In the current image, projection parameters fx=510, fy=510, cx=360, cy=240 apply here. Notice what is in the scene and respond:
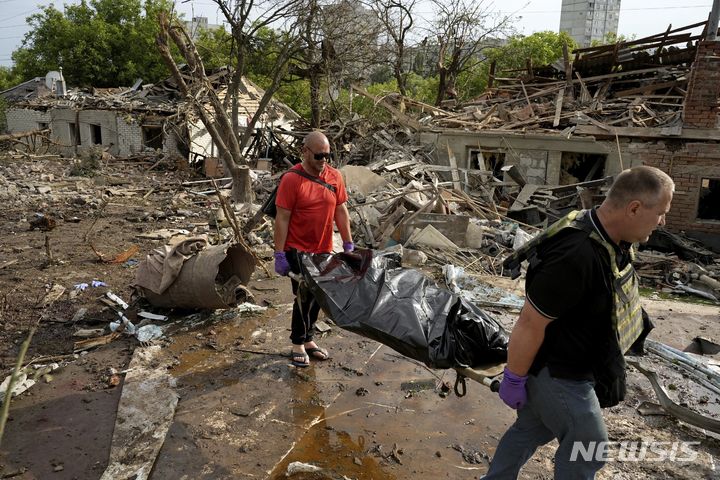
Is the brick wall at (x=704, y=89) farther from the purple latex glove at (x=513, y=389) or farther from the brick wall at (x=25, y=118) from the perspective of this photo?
the brick wall at (x=25, y=118)

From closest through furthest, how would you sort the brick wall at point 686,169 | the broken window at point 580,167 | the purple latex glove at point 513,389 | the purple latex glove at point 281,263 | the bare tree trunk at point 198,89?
the purple latex glove at point 513,389 < the purple latex glove at point 281,263 < the bare tree trunk at point 198,89 < the brick wall at point 686,169 < the broken window at point 580,167

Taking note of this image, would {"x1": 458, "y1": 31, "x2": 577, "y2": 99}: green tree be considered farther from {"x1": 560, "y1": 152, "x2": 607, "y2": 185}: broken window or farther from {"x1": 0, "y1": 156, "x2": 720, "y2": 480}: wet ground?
{"x1": 0, "y1": 156, "x2": 720, "y2": 480}: wet ground

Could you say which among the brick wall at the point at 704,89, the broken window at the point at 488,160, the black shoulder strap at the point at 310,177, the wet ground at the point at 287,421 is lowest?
the wet ground at the point at 287,421

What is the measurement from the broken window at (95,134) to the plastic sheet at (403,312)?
26713 millimetres

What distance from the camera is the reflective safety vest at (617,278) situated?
2174mm

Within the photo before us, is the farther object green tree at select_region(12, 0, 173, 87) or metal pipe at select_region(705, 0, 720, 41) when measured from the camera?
green tree at select_region(12, 0, 173, 87)

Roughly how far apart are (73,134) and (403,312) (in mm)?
29255

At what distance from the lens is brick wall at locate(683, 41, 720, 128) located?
11234 mm

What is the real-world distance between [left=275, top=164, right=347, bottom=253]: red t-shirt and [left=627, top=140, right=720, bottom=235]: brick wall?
10.1 metres

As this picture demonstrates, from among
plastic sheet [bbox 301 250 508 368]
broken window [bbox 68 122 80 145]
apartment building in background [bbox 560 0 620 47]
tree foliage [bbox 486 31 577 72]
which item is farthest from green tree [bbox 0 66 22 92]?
apartment building in background [bbox 560 0 620 47]

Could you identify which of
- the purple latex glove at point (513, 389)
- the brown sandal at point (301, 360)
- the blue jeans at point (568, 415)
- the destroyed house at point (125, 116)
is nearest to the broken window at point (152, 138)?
the destroyed house at point (125, 116)

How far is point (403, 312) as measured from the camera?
3504mm

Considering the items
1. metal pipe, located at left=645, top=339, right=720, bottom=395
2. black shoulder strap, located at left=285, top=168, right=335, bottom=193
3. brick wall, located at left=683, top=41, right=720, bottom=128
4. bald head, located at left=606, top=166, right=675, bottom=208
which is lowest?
metal pipe, located at left=645, top=339, right=720, bottom=395

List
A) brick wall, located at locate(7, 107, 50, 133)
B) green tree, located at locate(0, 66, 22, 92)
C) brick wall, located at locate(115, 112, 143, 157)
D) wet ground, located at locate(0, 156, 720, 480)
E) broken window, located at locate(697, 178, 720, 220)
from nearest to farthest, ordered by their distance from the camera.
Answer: wet ground, located at locate(0, 156, 720, 480) → broken window, located at locate(697, 178, 720, 220) → brick wall, located at locate(115, 112, 143, 157) → brick wall, located at locate(7, 107, 50, 133) → green tree, located at locate(0, 66, 22, 92)
